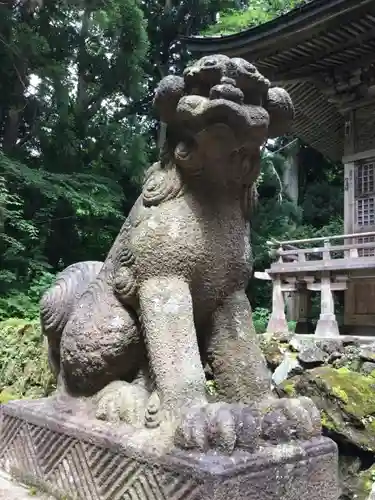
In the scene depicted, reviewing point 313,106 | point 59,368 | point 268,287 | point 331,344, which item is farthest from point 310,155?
point 59,368

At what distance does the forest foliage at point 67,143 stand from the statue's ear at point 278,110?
655 cm

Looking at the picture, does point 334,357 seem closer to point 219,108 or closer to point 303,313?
point 303,313

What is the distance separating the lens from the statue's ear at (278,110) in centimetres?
171

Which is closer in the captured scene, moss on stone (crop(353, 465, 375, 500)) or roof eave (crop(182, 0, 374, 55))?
moss on stone (crop(353, 465, 375, 500))

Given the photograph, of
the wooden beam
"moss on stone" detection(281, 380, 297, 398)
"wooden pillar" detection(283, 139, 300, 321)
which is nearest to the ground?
"moss on stone" detection(281, 380, 297, 398)

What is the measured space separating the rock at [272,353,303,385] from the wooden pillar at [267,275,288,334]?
2.61 meters

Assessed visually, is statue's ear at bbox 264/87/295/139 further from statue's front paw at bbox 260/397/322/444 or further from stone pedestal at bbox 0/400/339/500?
stone pedestal at bbox 0/400/339/500

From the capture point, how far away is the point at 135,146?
35.7 ft

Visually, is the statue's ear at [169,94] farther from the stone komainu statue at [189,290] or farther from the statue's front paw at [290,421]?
the statue's front paw at [290,421]

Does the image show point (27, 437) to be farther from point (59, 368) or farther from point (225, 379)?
point (225, 379)

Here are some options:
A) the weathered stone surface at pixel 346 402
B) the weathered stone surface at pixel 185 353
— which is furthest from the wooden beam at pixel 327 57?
the weathered stone surface at pixel 185 353

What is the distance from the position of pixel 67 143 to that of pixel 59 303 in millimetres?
8512

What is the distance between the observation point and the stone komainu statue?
1.56 meters

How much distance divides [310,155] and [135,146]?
7.74m
